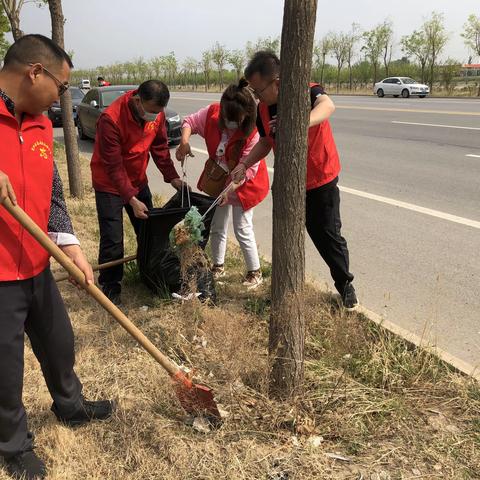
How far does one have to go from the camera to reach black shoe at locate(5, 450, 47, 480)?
2.11 metres

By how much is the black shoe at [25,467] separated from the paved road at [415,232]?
2266 mm

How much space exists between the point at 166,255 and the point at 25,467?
67.2 inches

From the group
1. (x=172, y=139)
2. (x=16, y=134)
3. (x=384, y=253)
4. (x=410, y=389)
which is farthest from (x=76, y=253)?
(x=172, y=139)

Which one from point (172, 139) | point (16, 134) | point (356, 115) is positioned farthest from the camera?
point (356, 115)

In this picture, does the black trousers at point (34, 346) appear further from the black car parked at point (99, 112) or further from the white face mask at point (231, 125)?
the black car parked at point (99, 112)

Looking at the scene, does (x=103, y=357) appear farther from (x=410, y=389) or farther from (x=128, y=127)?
(x=410, y=389)

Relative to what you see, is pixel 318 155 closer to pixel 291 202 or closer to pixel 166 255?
pixel 291 202

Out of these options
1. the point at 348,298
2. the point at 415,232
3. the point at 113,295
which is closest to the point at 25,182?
the point at 113,295

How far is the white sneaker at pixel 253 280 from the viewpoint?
3.94 m

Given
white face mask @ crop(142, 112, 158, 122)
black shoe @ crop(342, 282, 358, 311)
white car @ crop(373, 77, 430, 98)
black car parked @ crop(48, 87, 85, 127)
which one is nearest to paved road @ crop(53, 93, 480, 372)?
black shoe @ crop(342, 282, 358, 311)

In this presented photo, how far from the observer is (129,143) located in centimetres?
352

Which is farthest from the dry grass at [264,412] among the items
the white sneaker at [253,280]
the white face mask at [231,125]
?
A: the white face mask at [231,125]

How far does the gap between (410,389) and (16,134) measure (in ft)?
7.18

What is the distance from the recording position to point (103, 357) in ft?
10.0
